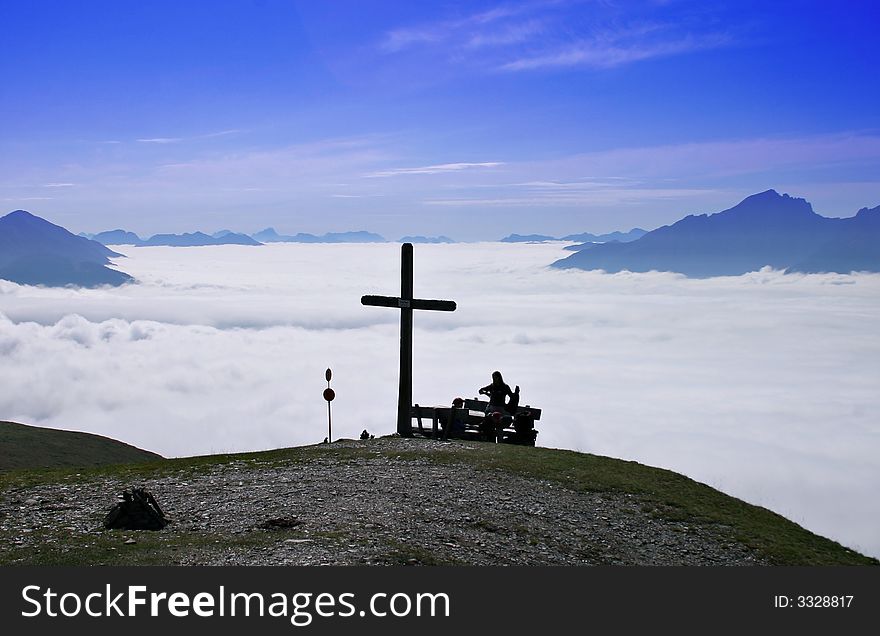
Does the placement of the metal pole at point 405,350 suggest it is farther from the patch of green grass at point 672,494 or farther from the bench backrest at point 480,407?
the patch of green grass at point 672,494

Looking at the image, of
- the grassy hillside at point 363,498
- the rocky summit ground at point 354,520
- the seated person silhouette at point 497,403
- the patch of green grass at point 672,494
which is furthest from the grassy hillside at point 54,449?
the patch of green grass at point 672,494

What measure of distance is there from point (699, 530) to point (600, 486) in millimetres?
3496

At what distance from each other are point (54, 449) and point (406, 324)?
2919cm

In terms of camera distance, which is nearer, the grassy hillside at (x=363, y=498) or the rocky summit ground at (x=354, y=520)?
the rocky summit ground at (x=354, y=520)

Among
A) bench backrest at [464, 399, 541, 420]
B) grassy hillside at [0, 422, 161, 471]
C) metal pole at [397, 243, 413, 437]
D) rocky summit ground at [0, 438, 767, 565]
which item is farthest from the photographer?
grassy hillside at [0, 422, 161, 471]

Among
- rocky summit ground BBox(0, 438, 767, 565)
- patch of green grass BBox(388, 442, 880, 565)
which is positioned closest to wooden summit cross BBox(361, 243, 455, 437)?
patch of green grass BBox(388, 442, 880, 565)

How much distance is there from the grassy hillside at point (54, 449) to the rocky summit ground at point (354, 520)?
1853 cm

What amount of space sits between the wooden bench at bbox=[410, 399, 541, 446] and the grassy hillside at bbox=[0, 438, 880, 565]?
1.93 meters

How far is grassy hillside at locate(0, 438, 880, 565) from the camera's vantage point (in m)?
15.0

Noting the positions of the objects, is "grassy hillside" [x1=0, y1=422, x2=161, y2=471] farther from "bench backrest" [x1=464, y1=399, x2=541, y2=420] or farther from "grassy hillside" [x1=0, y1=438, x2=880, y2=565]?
"bench backrest" [x1=464, y1=399, x2=541, y2=420]

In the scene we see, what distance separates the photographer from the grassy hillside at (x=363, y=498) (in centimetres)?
1497

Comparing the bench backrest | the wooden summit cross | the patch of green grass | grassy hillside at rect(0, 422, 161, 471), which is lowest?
grassy hillside at rect(0, 422, 161, 471)

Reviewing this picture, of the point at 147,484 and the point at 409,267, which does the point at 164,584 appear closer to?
the point at 147,484

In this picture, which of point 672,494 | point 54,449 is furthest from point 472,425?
point 54,449
